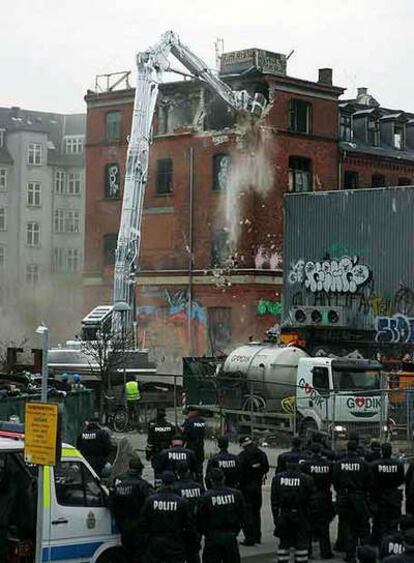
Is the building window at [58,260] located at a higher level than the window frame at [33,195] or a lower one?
lower

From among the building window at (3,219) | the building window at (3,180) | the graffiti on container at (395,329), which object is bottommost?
the graffiti on container at (395,329)

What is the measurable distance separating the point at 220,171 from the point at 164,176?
3.45m

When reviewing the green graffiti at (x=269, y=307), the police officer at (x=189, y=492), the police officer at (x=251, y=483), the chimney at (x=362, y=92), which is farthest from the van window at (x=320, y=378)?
the chimney at (x=362, y=92)

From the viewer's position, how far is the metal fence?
25359 millimetres

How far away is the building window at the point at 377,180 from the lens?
5218 cm

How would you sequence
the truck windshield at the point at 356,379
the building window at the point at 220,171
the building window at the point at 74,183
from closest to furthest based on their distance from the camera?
the truck windshield at the point at 356,379, the building window at the point at 220,171, the building window at the point at 74,183

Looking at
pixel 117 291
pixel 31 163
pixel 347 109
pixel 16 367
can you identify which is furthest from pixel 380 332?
pixel 31 163

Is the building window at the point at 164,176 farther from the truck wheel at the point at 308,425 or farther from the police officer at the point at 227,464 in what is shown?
the police officer at the point at 227,464

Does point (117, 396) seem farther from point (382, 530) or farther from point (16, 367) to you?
point (382, 530)

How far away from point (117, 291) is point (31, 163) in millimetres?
34585

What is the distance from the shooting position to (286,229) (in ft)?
134

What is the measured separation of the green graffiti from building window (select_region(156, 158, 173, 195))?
7.17m

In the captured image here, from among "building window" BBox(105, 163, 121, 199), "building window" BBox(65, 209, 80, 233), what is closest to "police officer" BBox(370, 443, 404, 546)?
"building window" BBox(105, 163, 121, 199)

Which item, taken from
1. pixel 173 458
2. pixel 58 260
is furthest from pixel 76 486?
pixel 58 260
